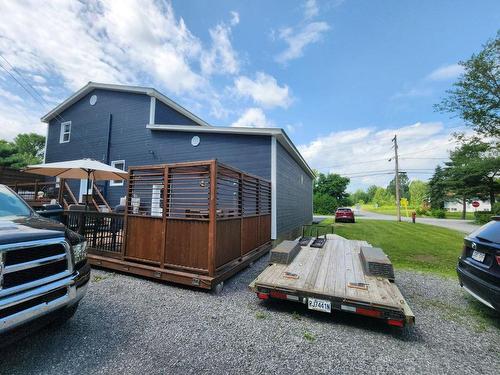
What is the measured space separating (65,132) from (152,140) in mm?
7602

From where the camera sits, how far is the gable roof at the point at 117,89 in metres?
11.5

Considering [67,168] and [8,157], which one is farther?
[8,157]

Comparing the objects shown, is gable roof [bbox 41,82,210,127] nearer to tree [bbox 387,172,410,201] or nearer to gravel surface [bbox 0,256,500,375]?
gravel surface [bbox 0,256,500,375]

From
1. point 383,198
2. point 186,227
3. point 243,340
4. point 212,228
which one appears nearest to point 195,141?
point 186,227

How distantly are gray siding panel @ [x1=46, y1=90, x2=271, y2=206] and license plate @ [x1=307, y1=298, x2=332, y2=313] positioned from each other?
5.51 meters

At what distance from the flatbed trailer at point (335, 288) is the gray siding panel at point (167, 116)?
10619 millimetres

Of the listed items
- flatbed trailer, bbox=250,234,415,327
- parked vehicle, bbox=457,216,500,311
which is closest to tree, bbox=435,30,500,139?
parked vehicle, bbox=457,216,500,311

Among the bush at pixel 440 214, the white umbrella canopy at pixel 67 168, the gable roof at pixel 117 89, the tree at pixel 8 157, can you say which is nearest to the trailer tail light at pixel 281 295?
the white umbrella canopy at pixel 67 168

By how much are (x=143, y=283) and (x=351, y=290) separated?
411 centimetres

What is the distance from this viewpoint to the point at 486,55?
709 inches

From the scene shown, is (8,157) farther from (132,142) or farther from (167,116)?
(167,116)

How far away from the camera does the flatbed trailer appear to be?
289 cm

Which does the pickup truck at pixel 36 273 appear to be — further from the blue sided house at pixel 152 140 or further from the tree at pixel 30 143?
the tree at pixel 30 143

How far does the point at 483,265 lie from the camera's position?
10.8ft
